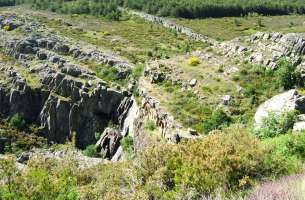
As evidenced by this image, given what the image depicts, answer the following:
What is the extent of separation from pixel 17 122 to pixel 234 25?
70395mm

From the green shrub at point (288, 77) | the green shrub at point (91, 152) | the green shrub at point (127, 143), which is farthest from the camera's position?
the green shrub at point (91, 152)

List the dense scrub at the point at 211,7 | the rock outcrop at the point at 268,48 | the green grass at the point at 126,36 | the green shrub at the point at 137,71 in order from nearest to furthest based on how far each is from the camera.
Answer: the rock outcrop at the point at 268,48 → the green shrub at the point at 137,71 → the green grass at the point at 126,36 → the dense scrub at the point at 211,7

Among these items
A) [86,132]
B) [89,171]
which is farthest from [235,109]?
[86,132]

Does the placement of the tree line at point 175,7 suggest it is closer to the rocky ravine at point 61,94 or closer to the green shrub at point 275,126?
the rocky ravine at point 61,94

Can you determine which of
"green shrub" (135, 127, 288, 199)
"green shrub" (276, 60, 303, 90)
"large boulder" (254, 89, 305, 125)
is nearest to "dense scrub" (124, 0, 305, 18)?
"green shrub" (276, 60, 303, 90)

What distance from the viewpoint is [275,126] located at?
61.4 ft

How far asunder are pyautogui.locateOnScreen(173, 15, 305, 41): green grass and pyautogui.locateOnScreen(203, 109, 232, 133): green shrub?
65.9 meters

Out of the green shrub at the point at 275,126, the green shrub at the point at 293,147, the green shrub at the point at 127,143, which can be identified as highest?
the green shrub at the point at 293,147

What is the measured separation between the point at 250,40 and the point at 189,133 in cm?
1972

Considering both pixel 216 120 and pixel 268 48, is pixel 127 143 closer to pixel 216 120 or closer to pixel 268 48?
pixel 216 120

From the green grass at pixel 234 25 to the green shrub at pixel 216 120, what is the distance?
2594 inches

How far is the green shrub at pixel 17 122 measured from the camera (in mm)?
61297

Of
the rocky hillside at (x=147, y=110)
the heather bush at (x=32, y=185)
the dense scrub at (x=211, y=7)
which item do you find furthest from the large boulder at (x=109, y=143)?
the dense scrub at (x=211, y=7)

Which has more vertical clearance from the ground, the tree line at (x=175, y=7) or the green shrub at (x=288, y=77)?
the green shrub at (x=288, y=77)
